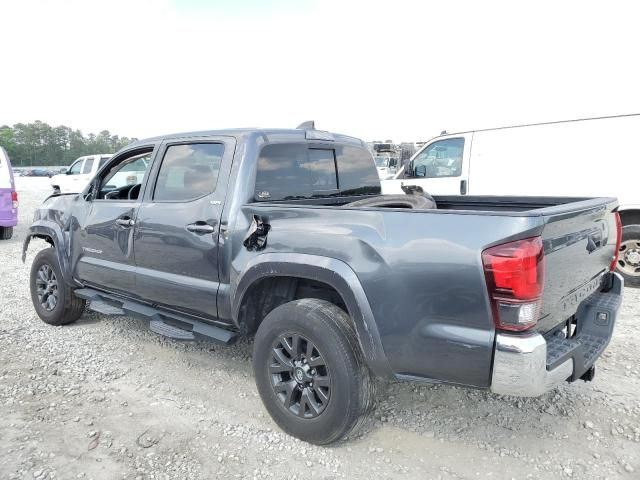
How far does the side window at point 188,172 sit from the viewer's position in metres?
3.44

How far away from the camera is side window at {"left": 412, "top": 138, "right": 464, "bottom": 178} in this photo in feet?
24.2

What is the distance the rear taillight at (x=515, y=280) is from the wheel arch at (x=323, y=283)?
0.64 m

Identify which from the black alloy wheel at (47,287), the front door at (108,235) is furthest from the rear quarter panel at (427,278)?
the black alloy wheel at (47,287)

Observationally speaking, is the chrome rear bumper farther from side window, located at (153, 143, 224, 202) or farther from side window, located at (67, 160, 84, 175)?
side window, located at (67, 160, 84, 175)

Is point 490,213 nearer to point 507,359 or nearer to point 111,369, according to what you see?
point 507,359

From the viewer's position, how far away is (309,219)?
110 inches

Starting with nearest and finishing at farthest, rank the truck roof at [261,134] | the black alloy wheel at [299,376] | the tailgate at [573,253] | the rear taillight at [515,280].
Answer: the rear taillight at [515,280]
the tailgate at [573,253]
the black alloy wheel at [299,376]
the truck roof at [261,134]

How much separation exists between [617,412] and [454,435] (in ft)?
3.71

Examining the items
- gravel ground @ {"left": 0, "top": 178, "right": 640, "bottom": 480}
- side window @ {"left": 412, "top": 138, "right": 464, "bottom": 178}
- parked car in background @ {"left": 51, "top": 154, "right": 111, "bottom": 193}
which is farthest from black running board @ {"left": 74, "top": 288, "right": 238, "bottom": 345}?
parked car in background @ {"left": 51, "top": 154, "right": 111, "bottom": 193}

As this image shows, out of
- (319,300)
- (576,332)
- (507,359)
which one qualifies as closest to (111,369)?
(319,300)

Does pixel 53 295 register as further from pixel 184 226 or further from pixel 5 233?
pixel 5 233

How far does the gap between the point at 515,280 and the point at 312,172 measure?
199cm

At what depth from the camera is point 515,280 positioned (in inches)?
84.0

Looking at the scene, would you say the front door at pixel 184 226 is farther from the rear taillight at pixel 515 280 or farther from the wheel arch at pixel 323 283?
the rear taillight at pixel 515 280
